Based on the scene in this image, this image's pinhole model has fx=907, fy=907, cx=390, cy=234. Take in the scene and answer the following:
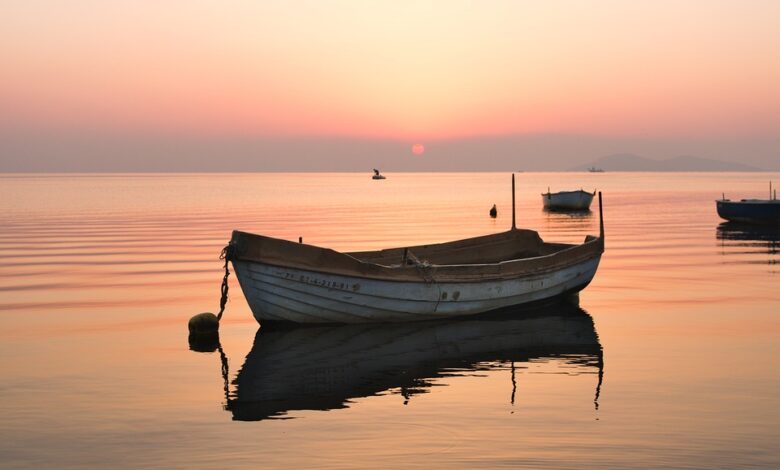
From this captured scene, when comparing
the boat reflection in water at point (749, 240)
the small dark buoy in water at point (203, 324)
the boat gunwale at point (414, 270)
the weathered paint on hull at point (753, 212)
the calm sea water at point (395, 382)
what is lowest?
the calm sea water at point (395, 382)

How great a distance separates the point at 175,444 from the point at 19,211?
78.1m

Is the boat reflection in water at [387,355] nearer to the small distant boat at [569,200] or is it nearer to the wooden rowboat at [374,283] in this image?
the wooden rowboat at [374,283]

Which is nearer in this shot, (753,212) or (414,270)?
(414,270)

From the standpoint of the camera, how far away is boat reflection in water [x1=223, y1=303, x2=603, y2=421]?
15.3 metres

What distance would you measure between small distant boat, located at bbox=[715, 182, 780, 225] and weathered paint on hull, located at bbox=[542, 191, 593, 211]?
27398 millimetres

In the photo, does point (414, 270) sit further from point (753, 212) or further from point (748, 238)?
point (753, 212)

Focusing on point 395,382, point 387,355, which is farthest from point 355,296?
point 395,382

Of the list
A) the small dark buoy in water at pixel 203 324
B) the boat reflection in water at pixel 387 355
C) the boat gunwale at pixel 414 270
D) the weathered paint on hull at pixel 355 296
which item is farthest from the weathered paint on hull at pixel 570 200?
the small dark buoy in water at pixel 203 324

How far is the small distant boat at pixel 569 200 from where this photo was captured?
295 feet

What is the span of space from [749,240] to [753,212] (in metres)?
11.7

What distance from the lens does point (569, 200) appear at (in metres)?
90.1

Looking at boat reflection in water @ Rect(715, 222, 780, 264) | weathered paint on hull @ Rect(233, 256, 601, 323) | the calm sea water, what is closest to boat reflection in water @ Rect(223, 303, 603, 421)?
the calm sea water

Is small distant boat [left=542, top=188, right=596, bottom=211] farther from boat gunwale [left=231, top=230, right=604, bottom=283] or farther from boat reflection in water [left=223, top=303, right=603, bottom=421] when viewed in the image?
boat reflection in water [left=223, top=303, right=603, bottom=421]

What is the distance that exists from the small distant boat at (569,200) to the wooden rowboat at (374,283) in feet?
216
